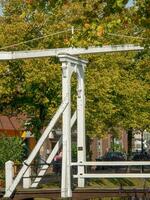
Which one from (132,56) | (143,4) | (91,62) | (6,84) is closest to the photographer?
(143,4)

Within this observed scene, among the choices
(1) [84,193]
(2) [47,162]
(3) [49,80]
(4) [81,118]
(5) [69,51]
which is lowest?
(1) [84,193]

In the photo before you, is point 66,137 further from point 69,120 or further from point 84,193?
point 84,193

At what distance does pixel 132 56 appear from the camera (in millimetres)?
36969

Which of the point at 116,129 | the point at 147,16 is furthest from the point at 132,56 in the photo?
the point at 147,16

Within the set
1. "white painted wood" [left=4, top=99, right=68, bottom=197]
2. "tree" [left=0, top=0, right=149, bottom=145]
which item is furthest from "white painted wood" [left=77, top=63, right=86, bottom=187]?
"tree" [left=0, top=0, right=149, bottom=145]

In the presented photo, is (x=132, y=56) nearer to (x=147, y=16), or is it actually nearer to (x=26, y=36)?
(x=26, y=36)

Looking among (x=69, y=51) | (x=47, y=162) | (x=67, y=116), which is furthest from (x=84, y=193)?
(x=69, y=51)

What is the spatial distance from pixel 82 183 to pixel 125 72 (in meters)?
16.7

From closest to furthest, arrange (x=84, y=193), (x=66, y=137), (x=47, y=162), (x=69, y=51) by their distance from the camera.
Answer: (x=84, y=193)
(x=66, y=137)
(x=69, y=51)
(x=47, y=162)

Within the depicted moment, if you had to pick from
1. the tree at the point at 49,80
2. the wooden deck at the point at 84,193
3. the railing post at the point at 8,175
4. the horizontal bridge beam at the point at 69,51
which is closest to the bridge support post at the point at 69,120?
the horizontal bridge beam at the point at 69,51

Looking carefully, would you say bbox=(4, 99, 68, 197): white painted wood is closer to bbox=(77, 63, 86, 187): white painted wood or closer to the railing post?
the railing post

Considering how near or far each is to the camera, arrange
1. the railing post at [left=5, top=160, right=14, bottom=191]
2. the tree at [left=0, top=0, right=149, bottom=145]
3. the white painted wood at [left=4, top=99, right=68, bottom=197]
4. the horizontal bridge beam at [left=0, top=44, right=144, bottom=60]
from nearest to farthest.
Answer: the white painted wood at [left=4, top=99, right=68, bottom=197], the horizontal bridge beam at [left=0, top=44, right=144, bottom=60], the railing post at [left=5, top=160, right=14, bottom=191], the tree at [left=0, top=0, right=149, bottom=145]

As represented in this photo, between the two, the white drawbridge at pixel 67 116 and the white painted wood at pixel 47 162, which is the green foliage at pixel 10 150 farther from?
the white drawbridge at pixel 67 116

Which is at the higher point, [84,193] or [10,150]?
[10,150]
